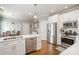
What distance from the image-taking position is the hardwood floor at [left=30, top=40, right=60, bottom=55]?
1621 millimetres

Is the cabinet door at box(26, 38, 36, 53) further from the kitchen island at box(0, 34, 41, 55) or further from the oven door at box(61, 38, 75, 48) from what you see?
the oven door at box(61, 38, 75, 48)

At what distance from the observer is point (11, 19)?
1.59m

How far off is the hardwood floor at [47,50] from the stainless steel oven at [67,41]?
0.19 meters

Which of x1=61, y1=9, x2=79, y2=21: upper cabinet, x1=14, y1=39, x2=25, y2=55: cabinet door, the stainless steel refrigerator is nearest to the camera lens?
x1=61, y1=9, x2=79, y2=21: upper cabinet

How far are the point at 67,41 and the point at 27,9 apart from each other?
0.97 meters

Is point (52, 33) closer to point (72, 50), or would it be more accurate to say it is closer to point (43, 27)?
point (43, 27)

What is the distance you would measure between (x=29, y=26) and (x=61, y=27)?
2.04ft

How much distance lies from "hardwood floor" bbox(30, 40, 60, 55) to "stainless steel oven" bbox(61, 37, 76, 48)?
189 mm

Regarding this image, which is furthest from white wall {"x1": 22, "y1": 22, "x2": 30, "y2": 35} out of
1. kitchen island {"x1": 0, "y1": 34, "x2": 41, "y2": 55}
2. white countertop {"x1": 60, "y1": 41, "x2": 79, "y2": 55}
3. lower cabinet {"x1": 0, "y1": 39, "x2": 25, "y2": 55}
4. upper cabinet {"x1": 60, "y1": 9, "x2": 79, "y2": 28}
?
white countertop {"x1": 60, "y1": 41, "x2": 79, "y2": 55}

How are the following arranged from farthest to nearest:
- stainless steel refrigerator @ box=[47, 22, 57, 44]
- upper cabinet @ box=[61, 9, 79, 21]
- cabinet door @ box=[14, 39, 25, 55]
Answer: stainless steel refrigerator @ box=[47, 22, 57, 44] → cabinet door @ box=[14, 39, 25, 55] → upper cabinet @ box=[61, 9, 79, 21]

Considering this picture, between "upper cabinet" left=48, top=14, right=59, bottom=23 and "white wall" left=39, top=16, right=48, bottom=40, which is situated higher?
"upper cabinet" left=48, top=14, right=59, bottom=23

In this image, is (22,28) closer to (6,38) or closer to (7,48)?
(6,38)
